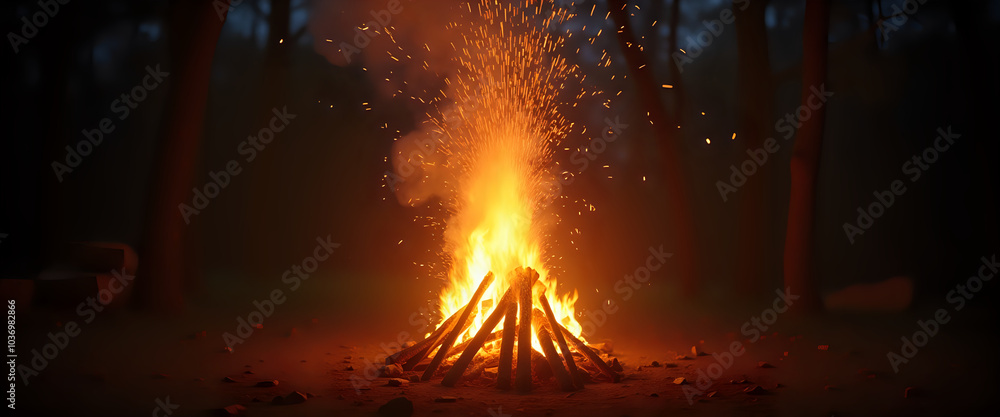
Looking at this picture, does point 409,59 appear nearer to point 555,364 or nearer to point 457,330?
point 457,330

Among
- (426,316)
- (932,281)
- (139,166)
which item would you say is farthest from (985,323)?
(139,166)

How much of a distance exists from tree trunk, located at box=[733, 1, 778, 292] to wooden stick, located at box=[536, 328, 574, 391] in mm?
8018

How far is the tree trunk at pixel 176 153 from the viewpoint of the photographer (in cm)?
1045

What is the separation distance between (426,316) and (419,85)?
11206 mm

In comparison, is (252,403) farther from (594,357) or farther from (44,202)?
(44,202)

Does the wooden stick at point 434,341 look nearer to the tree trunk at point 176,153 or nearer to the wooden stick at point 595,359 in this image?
the wooden stick at point 595,359

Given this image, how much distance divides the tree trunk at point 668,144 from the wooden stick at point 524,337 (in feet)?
23.7

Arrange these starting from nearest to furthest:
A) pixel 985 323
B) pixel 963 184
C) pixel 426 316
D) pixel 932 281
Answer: pixel 985 323, pixel 426 316, pixel 932 281, pixel 963 184

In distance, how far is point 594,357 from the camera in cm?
793

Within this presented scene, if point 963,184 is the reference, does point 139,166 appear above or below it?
above

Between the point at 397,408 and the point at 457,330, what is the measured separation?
2272 mm

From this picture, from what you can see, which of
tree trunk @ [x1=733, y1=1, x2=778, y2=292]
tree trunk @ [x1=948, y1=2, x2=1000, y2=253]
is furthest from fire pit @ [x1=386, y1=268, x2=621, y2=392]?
tree trunk @ [x1=948, y1=2, x2=1000, y2=253]

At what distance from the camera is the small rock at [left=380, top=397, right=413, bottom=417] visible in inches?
236

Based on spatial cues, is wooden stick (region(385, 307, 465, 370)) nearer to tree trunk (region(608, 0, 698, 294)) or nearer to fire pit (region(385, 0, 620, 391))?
fire pit (region(385, 0, 620, 391))
